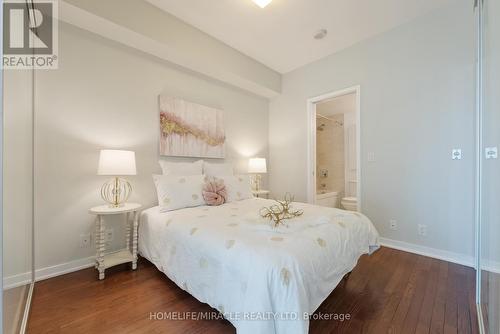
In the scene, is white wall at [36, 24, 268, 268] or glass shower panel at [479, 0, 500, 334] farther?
white wall at [36, 24, 268, 268]

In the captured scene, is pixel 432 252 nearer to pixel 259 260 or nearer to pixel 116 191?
pixel 259 260

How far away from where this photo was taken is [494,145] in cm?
110

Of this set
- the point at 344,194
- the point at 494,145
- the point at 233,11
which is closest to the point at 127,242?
the point at 233,11

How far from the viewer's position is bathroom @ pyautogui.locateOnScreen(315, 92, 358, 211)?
4836mm

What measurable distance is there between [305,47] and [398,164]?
2.10 metres

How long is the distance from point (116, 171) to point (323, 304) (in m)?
2.13

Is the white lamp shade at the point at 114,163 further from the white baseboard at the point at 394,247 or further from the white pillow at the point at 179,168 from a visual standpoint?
the white baseboard at the point at 394,247

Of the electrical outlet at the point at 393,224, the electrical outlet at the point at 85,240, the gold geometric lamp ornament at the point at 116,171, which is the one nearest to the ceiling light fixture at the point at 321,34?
the electrical outlet at the point at 393,224

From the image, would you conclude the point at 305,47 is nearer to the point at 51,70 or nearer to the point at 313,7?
the point at 313,7

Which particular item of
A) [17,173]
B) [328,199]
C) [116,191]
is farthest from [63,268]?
[328,199]

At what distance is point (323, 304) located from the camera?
1584mm

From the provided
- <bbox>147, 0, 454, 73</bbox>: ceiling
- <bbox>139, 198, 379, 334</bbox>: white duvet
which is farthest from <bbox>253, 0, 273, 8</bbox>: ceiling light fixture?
<bbox>139, 198, 379, 334</bbox>: white duvet

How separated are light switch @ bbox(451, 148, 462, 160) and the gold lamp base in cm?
361

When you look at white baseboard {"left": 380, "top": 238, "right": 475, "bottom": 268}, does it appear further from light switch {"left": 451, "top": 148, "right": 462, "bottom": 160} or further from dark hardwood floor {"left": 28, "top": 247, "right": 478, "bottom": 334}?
light switch {"left": 451, "top": 148, "right": 462, "bottom": 160}
